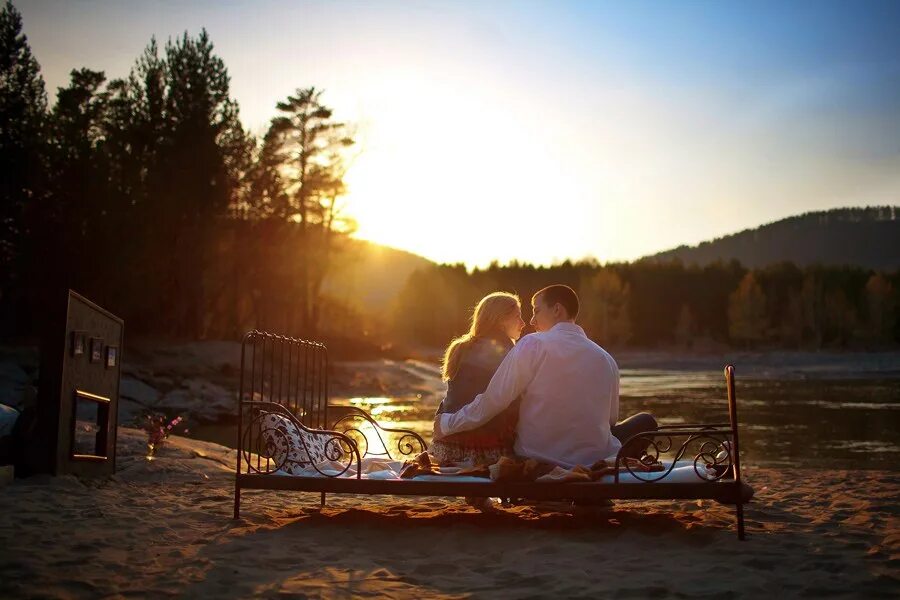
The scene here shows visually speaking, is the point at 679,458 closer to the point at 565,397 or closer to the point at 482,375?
the point at 565,397

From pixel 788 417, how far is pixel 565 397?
17.8 meters

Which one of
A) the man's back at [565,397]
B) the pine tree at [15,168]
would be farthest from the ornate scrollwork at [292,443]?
the pine tree at [15,168]

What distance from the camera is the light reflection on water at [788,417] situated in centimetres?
1355

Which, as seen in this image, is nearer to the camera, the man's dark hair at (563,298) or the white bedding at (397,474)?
the white bedding at (397,474)

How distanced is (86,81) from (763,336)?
6982 centimetres

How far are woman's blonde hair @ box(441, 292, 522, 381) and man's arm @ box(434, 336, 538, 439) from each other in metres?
0.35

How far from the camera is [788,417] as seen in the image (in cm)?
2159

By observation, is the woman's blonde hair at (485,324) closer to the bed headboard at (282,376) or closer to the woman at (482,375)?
the woman at (482,375)

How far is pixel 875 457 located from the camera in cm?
1316

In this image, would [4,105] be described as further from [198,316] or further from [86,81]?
[198,316]

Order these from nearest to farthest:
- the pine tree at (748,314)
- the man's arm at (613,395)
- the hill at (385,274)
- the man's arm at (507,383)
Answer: the man's arm at (507,383) < the man's arm at (613,395) < the pine tree at (748,314) < the hill at (385,274)

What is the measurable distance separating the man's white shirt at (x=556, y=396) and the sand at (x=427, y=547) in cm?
62

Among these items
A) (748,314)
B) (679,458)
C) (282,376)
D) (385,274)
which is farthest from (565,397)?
(385,274)

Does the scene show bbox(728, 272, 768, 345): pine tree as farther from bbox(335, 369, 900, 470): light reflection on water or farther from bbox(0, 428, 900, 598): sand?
bbox(0, 428, 900, 598): sand
